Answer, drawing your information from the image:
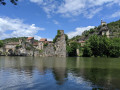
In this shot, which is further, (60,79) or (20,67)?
(20,67)

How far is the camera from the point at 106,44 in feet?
232

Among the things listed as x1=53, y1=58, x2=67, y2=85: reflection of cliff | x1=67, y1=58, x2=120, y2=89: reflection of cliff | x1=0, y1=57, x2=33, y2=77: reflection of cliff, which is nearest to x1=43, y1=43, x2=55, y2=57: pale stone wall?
x1=0, y1=57, x2=33, y2=77: reflection of cliff

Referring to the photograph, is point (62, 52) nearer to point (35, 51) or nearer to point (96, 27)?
point (35, 51)

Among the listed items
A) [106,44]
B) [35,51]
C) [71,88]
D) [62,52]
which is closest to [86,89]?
[71,88]

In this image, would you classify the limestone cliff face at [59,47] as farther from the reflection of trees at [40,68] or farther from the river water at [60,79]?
the river water at [60,79]

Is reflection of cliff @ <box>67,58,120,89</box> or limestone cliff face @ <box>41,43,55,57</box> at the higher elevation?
limestone cliff face @ <box>41,43,55,57</box>

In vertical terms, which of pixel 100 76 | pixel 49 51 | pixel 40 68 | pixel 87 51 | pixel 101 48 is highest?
pixel 101 48

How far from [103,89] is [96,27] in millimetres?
125851

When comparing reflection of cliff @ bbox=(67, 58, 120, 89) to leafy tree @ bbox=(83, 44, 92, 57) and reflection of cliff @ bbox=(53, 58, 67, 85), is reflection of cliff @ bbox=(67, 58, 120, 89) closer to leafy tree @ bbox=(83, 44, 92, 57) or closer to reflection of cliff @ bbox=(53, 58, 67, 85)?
reflection of cliff @ bbox=(53, 58, 67, 85)

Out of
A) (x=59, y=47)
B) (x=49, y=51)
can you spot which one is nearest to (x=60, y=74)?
(x=59, y=47)

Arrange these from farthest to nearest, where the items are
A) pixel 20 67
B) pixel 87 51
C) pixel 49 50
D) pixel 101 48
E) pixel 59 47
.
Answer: pixel 49 50 < pixel 59 47 < pixel 87 51 < pixel 101 48 < pixel 20 67

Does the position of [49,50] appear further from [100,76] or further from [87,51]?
[100,76]

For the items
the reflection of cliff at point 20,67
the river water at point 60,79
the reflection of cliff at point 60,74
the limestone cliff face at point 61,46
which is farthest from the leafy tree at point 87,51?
the river water at point 60,79

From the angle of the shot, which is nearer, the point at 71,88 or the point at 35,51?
the point at 71,88
